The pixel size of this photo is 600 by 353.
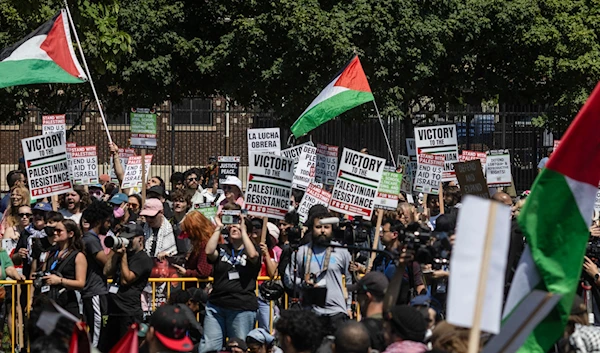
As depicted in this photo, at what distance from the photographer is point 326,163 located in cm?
1980

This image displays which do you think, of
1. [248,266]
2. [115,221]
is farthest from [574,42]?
[248,266]

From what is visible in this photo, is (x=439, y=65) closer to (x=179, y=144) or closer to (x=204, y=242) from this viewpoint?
(x=179, y=144)

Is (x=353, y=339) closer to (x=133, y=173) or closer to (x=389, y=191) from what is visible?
(x=389, y=191)

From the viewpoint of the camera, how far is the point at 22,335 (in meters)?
12.0

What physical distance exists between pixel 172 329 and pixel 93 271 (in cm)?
383

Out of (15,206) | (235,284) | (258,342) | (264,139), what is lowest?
(258,342)

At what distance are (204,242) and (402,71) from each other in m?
17.3

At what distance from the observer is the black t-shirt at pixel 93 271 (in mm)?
10680

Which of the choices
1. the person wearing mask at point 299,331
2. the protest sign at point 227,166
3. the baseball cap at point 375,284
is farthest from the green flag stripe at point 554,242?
the protest sign at point 227,166

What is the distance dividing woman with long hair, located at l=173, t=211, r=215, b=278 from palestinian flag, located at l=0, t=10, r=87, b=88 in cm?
562

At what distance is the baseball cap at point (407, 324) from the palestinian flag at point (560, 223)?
2.88ft

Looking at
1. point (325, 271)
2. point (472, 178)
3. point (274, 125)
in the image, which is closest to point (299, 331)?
point (325, 271)

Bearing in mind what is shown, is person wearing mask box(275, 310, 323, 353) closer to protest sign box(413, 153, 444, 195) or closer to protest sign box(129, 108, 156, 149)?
protest sign box(413, 153, 444, 195)

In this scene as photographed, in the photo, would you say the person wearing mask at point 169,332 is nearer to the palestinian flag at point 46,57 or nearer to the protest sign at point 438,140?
the palestinian flag at point 46,57
